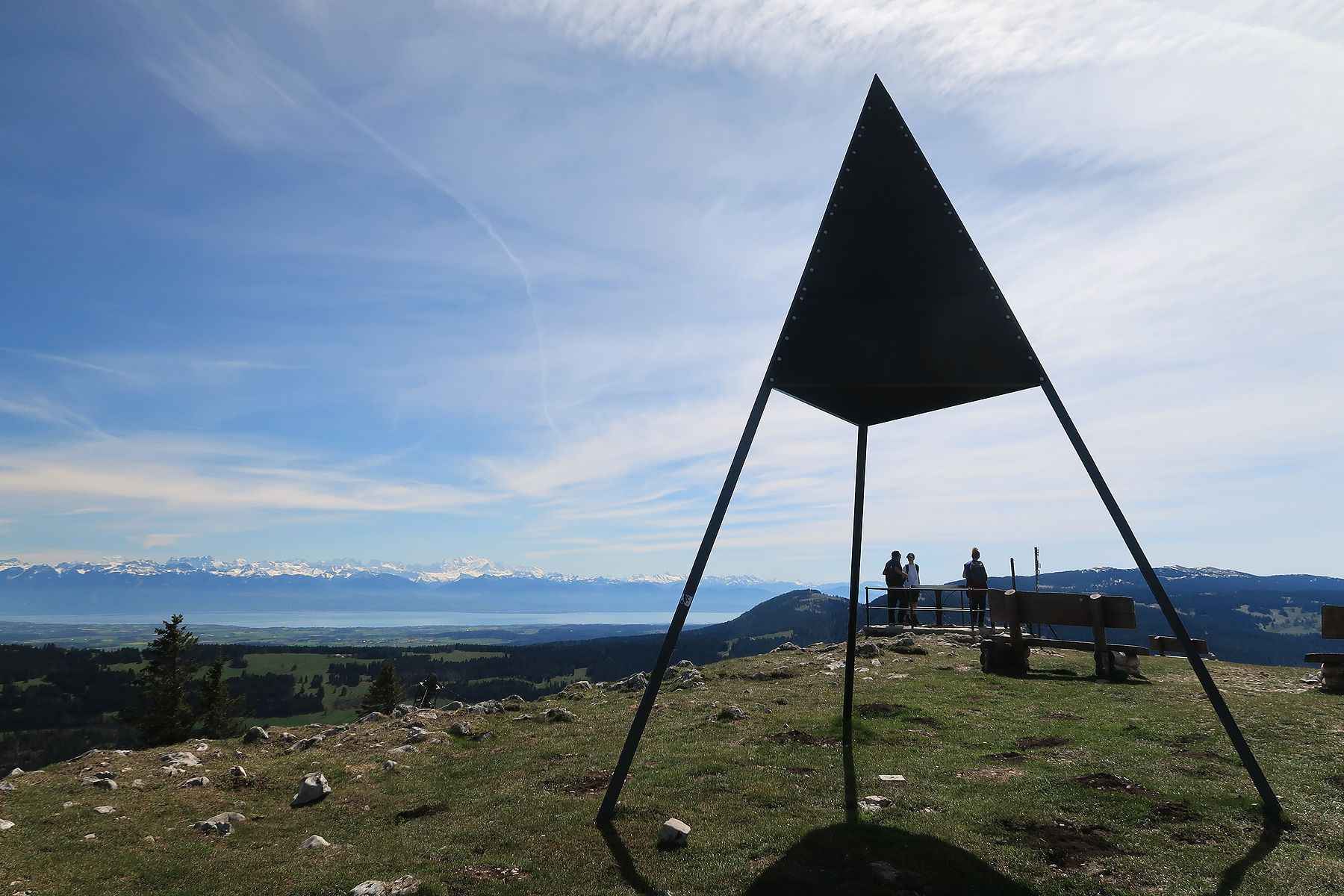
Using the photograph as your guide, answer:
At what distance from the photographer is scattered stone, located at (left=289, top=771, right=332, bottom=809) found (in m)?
12.2

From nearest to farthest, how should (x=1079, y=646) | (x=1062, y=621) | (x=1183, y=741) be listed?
(x=1183, y=741)
(x=1062, y=621)
(x=1079, y=646)

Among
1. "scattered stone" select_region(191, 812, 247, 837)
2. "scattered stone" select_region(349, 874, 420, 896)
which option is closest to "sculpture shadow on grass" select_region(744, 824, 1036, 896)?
"scattered stone" select_region(349, 874, 420, 896)

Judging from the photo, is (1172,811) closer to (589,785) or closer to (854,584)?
(854,584)

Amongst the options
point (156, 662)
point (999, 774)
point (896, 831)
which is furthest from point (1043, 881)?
point (156, 662)

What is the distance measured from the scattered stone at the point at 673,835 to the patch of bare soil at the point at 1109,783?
5.88 metres

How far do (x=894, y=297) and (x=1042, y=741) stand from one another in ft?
28.0

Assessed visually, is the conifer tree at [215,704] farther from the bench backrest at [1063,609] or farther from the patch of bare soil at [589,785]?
the bench backrest at [1063,609]

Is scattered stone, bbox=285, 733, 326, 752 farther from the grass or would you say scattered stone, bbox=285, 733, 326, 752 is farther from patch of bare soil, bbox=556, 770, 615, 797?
patch of bare soil, bbox=556, 770, 615, 797

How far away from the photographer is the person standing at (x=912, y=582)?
90.7 ft

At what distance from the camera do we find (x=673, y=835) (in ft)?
29.1

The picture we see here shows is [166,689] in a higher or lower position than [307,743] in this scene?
lower

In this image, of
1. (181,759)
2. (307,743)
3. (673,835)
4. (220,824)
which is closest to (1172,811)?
(673,835)

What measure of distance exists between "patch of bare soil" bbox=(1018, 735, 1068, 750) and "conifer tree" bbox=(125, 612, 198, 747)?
72870 mm

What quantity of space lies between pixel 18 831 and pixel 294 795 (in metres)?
3.82
